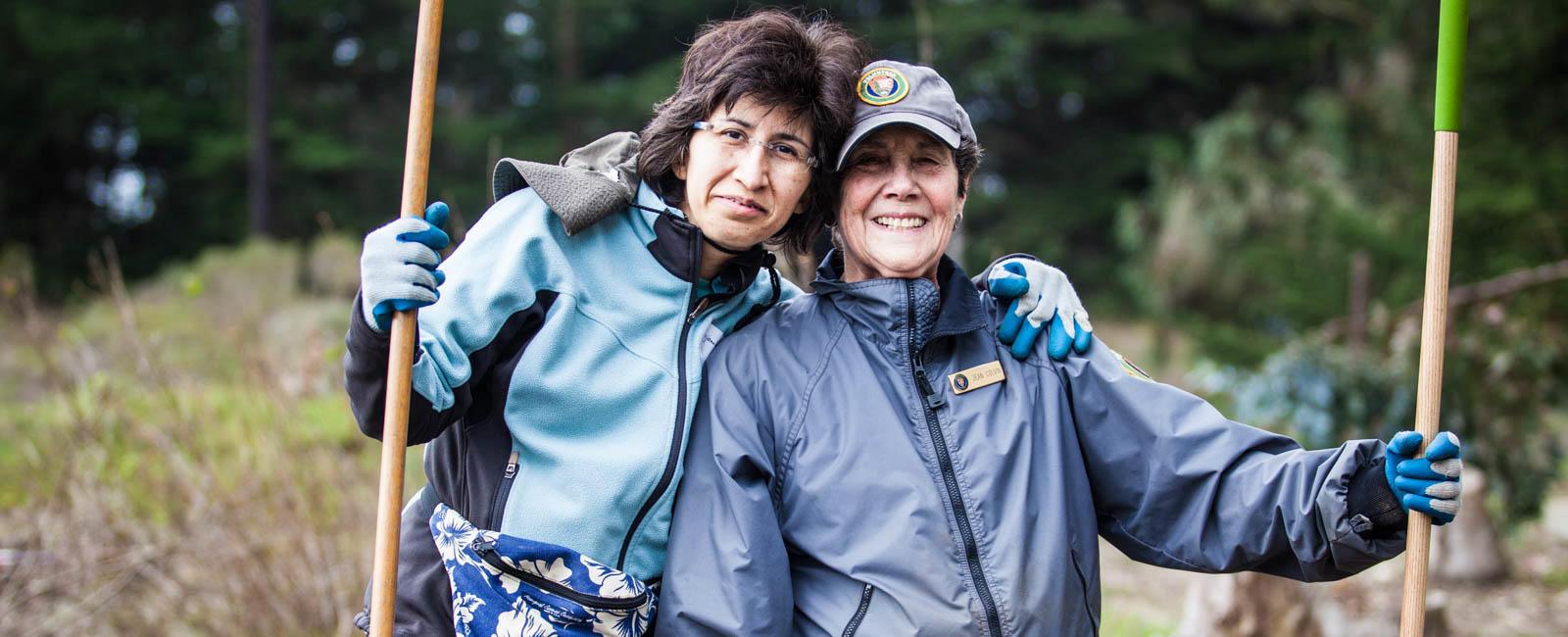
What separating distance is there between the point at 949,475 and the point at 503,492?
75cm

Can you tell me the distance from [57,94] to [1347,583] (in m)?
16.4

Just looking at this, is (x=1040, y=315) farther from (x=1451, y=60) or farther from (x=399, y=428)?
(x=399, y=428)

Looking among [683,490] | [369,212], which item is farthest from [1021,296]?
[369,212]

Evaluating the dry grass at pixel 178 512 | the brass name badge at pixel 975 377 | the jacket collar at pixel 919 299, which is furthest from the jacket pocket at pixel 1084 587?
the dry grass at pixel 178 512

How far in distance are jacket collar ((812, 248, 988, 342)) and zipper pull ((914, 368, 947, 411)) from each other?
7cm

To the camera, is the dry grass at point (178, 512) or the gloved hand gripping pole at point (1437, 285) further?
the dry grass at point (178, 512)

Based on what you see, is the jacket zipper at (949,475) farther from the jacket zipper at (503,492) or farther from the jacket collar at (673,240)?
the jacket zipper at (503,492)

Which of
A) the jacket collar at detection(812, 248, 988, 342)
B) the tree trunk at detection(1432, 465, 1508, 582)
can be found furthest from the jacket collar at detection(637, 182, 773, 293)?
the tree trunk at detection(1432, 465, 1508, 582)

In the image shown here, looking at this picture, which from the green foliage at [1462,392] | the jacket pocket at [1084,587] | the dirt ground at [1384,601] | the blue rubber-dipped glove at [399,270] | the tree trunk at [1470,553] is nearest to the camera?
the blue rubber-dipped glove at [399,270]

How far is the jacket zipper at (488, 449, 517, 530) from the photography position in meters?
2.10

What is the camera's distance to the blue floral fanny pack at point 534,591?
2.02m

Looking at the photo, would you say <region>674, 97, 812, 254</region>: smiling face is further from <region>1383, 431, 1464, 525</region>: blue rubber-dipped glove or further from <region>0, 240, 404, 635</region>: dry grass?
<region>0, 240, 404, 635</region>: dry grass

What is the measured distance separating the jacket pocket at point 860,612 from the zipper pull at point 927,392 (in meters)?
0.32

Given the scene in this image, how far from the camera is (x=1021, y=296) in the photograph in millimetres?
2322
